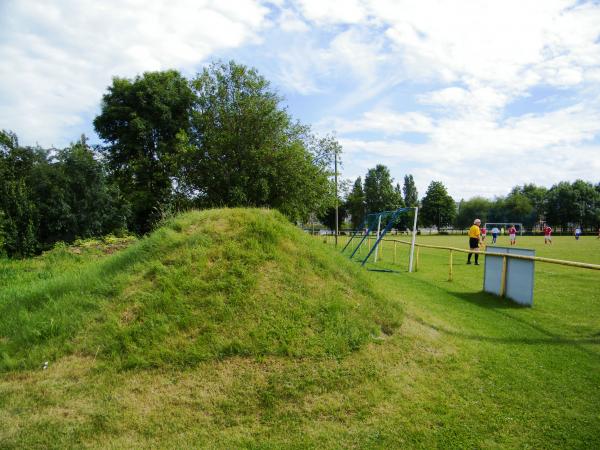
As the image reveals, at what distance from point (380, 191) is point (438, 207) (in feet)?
50.1

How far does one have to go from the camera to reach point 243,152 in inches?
802

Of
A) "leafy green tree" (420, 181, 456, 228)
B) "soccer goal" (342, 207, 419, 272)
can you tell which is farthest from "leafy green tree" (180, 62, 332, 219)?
"leafy green tree" (420, 181, 456, 228)

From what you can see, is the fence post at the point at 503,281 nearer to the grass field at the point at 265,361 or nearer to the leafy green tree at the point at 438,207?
the grass field at the point at 265,361

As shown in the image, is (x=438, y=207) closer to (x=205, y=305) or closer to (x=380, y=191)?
(x=380, y=191)

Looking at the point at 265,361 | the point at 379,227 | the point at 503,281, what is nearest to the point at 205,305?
the point at 265,361

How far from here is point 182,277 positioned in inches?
232

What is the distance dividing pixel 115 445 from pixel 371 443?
8.25ft

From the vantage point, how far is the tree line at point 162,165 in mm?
20688

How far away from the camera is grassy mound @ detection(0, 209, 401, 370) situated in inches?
193

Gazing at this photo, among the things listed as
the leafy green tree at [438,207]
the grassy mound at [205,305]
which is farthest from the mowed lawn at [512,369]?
the leafy green tree at [438,207]

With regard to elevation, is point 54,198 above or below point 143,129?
below

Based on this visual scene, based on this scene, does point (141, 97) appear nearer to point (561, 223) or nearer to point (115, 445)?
point (115, 445)

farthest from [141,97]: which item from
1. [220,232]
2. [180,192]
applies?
[220,232]

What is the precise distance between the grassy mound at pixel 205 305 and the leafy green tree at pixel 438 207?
79758 mm
